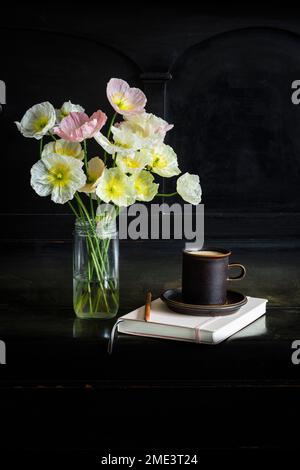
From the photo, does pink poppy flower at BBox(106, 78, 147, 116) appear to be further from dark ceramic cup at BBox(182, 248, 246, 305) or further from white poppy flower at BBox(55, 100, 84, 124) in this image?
dark ceramic cup at BBox(182, 248, 246, 305)

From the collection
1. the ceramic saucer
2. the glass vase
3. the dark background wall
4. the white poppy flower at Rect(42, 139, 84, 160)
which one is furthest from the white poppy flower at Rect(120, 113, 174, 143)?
the dark background wall

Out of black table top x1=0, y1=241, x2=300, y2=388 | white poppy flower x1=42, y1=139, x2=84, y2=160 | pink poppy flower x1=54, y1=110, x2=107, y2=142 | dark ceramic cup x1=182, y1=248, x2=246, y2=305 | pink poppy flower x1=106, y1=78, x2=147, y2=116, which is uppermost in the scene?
pink poppy flower x1=106, y1=78, x2=147, y2=116

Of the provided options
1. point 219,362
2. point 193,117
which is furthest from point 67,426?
point 193,117

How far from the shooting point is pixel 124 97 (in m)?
1.38

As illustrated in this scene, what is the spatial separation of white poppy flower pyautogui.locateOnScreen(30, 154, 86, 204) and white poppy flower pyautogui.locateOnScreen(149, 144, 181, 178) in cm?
17

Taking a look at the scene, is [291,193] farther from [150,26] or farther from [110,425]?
[110,425]

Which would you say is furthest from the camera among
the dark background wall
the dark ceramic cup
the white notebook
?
the dark background wall

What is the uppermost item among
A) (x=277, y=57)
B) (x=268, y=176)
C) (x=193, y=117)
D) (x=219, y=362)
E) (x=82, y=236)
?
(x=277, y=57)

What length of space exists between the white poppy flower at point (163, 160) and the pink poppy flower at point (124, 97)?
0.09m

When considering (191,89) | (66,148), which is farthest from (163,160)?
(191,89)

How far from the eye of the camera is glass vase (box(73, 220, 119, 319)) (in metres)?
1.43

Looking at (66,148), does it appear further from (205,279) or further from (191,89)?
(191,89)
